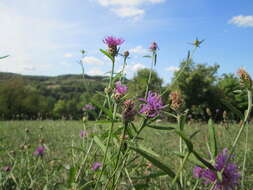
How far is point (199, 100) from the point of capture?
23.8m

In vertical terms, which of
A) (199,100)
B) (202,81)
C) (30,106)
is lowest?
(30,106)

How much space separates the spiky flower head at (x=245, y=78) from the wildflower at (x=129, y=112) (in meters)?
0.35

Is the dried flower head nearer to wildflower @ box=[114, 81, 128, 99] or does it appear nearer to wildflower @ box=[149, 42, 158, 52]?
wildflower @ box=[114, 81, 128, 99]

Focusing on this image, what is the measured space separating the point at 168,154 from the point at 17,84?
35.8 metres

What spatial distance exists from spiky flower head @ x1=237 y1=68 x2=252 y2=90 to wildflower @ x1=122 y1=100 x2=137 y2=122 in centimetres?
35

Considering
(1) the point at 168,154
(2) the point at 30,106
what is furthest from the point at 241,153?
(2) the point at 30,106

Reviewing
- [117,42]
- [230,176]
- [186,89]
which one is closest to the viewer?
[230,176]

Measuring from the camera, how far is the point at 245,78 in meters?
0.72

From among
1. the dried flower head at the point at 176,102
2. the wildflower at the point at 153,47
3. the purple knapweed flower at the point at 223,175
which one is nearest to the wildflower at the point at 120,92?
the dried flower head at the point at 176,102

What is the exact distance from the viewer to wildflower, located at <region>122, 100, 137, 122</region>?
0.67 meters

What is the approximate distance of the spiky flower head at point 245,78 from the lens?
70 centimetres

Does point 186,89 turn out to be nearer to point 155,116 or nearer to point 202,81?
point 202,81

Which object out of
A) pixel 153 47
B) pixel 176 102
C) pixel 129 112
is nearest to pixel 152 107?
pixel 129 112

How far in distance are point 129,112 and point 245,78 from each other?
15.0 inches
